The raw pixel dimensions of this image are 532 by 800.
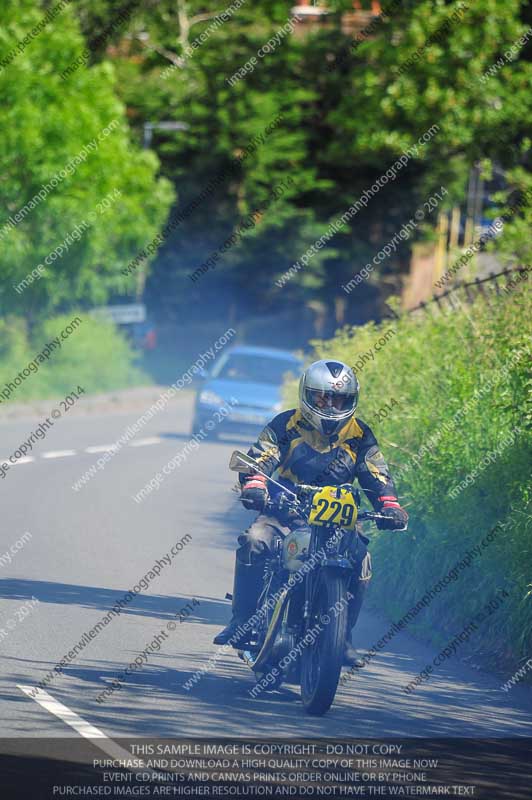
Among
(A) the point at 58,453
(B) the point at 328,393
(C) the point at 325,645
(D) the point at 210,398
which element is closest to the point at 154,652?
(C) the point at 325,645

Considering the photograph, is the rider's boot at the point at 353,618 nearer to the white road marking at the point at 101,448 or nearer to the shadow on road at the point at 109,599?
the shadow on road at the point at 109,599

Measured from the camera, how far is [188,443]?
25891 mm

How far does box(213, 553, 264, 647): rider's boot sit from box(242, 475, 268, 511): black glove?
459mm

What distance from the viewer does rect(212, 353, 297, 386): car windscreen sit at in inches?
1071

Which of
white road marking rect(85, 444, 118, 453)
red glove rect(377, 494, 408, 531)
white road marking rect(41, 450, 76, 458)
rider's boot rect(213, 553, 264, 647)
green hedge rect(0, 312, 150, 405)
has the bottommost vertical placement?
green hedge rect(0, 312, 150, 405)

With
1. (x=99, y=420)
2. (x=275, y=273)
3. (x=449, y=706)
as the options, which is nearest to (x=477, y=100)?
(x=275, y=273)

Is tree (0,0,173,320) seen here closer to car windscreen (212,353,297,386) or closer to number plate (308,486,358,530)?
car windscreen (212,353,297,386)

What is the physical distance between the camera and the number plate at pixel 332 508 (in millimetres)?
7559

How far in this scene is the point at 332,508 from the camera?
24.8 feet

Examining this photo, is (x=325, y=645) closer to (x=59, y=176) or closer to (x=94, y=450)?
(x=94, y=450)

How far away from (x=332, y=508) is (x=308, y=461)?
2.60ft

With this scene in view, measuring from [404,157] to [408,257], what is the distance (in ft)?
16.4

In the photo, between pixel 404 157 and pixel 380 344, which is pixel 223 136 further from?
pixel 380 344

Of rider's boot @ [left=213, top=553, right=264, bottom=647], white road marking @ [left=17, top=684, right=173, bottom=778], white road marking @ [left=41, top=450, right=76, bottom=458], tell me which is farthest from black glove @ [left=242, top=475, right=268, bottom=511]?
white road marking @ [left=41, top=450, right=76, bottom=458]
